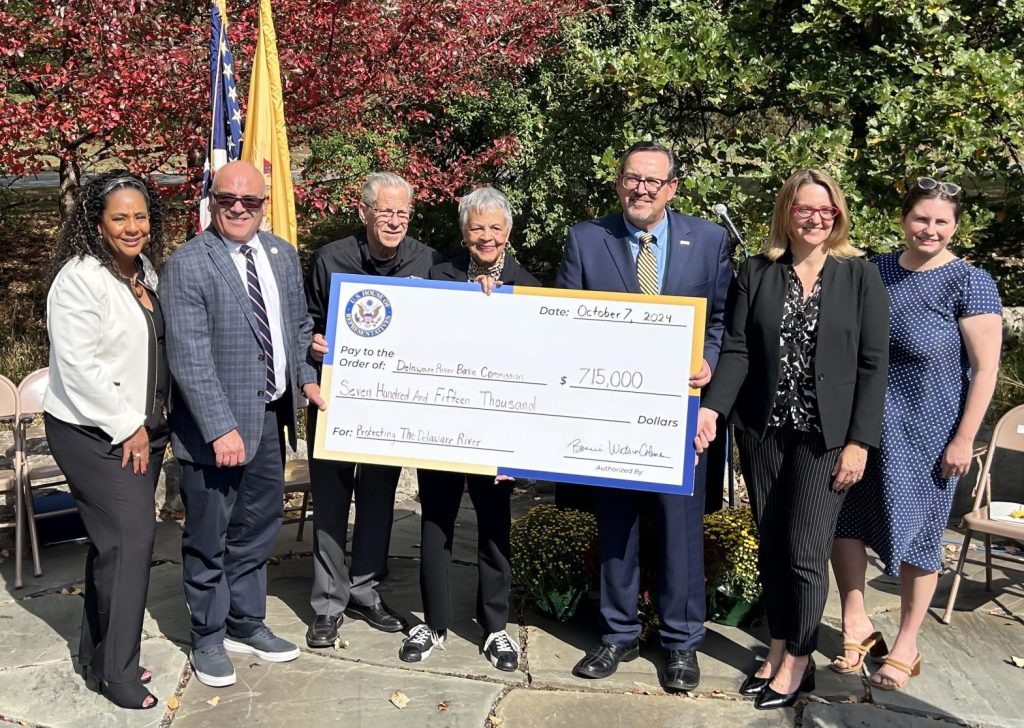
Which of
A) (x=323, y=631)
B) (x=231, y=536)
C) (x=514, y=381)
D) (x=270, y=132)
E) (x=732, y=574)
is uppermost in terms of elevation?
(x=270, y=132)

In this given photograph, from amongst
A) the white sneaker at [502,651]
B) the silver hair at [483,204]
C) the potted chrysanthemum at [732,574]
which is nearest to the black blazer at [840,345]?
the potted chrysanthemum at [732,574]

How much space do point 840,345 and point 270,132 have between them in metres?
4.16

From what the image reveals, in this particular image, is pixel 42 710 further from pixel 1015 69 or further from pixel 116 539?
pixel 1015 69

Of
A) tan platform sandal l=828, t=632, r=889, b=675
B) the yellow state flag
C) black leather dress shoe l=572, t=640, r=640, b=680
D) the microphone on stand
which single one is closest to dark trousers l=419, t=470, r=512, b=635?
black leather dress shoe l=572, t=640, r=640, b=680

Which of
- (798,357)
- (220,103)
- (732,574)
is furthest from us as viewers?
(220,103)

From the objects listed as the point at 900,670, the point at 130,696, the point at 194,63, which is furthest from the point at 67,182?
the point at 900,670

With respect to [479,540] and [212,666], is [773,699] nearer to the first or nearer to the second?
[479,540]

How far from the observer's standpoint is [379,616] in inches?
198

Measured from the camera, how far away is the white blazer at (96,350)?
3910mm

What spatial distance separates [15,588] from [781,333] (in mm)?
4124

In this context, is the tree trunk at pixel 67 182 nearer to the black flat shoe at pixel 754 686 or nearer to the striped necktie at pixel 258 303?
the striped necktie at pixel 258 303

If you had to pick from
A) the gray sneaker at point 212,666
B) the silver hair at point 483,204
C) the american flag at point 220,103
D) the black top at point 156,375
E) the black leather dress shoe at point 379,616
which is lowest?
the gray sneaker at point 212,666

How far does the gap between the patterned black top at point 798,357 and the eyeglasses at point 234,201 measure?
2146 mm

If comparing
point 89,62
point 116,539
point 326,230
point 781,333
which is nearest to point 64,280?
point 116,539
